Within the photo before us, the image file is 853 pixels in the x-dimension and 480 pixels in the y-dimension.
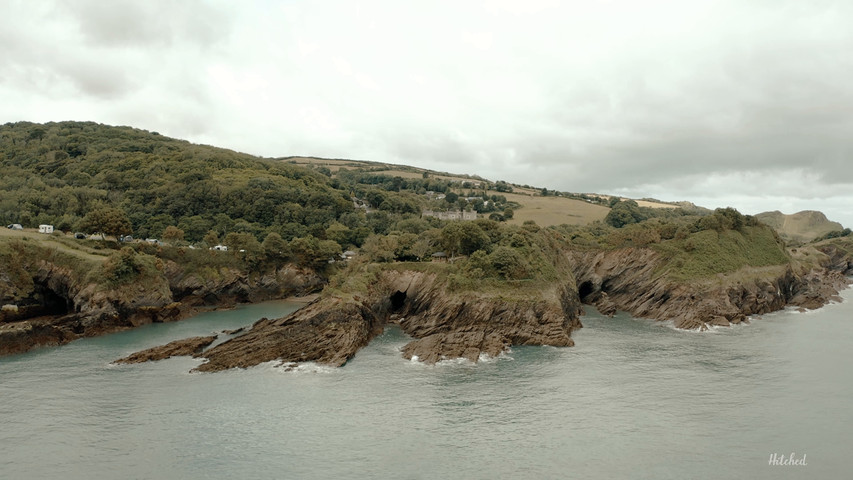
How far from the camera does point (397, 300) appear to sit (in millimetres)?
69625

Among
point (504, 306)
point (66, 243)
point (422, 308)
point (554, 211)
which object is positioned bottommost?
point (422, 308)

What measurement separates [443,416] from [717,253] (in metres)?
58.2

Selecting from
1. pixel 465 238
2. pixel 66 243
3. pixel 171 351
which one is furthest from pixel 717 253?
pixel 66 243

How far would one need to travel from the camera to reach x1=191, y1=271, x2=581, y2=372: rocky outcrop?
1821 inches

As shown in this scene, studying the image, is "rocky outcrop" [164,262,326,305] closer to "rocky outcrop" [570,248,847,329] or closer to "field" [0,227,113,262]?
"field" [0,227,113,262]

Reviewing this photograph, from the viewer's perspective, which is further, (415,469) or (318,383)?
(318,383)

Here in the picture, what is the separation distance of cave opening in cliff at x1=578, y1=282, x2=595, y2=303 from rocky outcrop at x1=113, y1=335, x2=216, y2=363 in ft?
192

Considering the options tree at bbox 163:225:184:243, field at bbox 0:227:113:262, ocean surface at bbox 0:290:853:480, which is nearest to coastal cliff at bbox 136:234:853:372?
ocean surface at bbox 0:290:853:480

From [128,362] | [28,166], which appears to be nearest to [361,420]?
[128,362]

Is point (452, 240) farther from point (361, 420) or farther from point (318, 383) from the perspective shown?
point (361, 420)

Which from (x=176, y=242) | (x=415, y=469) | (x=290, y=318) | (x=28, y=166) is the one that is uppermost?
(x=28, y=166)

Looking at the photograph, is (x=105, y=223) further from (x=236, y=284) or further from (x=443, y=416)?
(x=443, y=416)

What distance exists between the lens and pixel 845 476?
25.6 meters

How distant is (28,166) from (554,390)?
14891 cm
